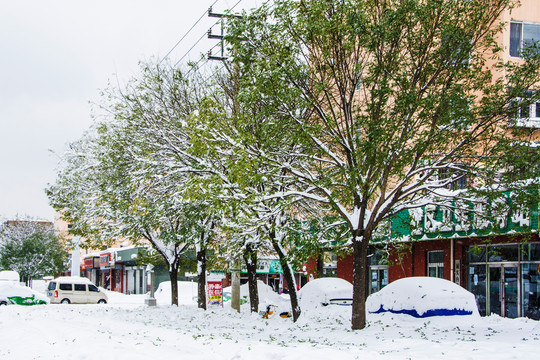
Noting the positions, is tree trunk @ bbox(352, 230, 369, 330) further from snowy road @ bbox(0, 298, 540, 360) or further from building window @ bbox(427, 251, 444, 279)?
building window @ bbox(427, 251, 444, 279)

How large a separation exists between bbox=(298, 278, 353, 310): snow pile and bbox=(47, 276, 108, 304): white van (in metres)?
21.2

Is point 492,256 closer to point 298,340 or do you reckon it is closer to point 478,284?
point 478,284

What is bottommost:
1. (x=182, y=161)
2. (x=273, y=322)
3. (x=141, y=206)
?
(x=273, y=322)

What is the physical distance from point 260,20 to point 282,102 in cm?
229

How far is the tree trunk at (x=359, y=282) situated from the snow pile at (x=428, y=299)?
2.52 meters

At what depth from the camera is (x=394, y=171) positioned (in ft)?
44.6

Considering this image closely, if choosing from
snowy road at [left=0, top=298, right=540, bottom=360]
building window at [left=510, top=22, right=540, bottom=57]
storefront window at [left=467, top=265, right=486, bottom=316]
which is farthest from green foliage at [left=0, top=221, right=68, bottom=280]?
building window at [left=510, top=22, right=540, bottom=57]

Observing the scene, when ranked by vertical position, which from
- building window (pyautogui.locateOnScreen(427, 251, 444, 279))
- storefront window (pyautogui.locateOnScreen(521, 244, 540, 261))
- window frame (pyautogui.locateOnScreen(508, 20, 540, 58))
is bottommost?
building window (pyautogui.locateOnScreen(427, 251, 444, 279))

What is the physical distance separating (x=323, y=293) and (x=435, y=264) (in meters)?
6.17

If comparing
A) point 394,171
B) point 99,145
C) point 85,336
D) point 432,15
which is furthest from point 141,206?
point 432,15

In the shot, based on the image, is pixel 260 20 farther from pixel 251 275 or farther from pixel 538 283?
pixel 538 283

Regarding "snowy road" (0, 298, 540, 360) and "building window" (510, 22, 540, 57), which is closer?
"snowy road" (0, 298, 540, 360)

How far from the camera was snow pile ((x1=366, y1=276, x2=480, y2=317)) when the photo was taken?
1648 centimetres

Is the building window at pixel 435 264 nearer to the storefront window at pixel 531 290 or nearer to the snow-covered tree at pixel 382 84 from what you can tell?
the storefront window at pixel 531 290
